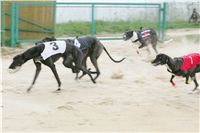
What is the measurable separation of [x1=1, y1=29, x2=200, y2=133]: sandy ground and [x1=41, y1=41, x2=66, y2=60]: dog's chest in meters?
0.63

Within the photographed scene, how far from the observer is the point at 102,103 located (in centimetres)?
925

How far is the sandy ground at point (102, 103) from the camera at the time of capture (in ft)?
25.7

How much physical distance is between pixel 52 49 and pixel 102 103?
5.07 ft

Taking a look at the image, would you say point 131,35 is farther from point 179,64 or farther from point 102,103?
point 102,103

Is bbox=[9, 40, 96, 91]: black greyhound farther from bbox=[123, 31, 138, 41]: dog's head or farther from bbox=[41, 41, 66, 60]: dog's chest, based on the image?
bbox=[123, 31, 138, 41]: dog's head

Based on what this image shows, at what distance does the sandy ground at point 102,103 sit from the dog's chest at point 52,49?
2.07 ft

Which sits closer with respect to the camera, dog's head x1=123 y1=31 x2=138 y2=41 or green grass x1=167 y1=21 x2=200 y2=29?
dog's head x1=123 y1=31 x2=138 y2=41

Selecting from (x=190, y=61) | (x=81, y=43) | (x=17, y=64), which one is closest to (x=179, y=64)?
(x=190, y=61)

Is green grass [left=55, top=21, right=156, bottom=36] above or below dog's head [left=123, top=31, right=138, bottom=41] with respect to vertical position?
below

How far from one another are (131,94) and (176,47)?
28.5ft

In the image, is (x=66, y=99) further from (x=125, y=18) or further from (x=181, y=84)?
(x=125, y=18)

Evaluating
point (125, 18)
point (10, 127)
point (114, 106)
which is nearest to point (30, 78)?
point (114, 106)

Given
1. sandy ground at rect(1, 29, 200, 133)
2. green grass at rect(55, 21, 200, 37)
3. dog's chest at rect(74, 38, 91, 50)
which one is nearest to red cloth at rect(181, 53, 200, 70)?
sandy ground at rect(1, 29, 200, 133)

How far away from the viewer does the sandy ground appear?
7.83 m
